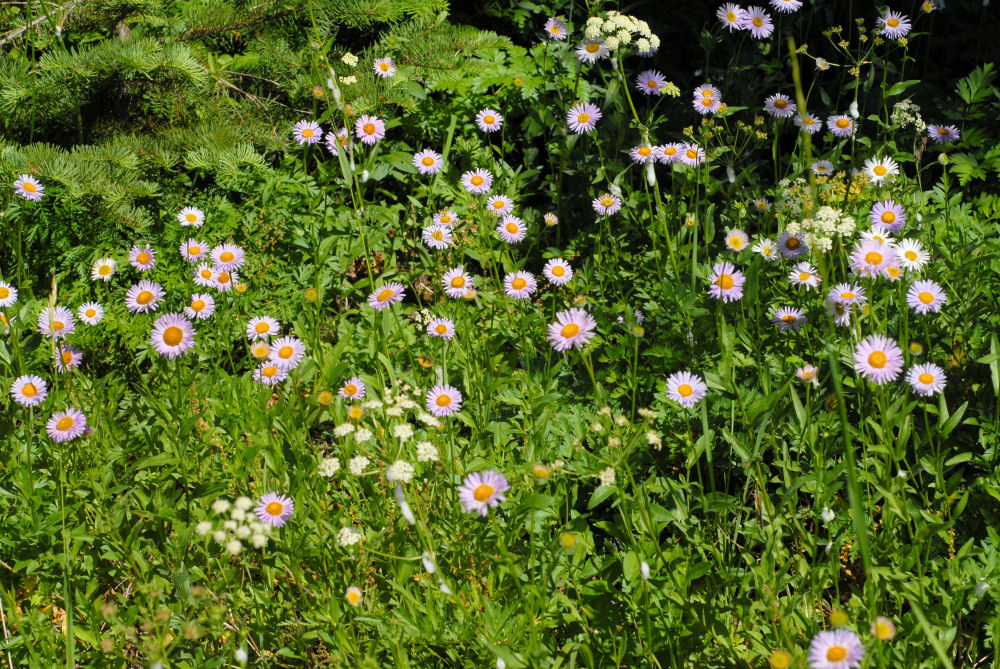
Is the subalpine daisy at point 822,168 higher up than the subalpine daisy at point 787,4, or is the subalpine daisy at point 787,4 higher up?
the subalpine daisy at point 787,4

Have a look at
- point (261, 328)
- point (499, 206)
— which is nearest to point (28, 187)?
point (261, 328)

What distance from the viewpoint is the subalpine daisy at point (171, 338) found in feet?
7.38

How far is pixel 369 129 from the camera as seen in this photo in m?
3.07

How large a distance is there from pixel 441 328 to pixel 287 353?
472 millimetres

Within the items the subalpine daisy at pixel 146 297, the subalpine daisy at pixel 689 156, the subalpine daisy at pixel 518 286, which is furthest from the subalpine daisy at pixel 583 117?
the subalpine daisy at pixel 146 297

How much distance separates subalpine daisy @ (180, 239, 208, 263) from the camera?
2888mm

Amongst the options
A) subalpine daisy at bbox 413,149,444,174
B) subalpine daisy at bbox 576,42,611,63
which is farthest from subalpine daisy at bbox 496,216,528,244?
subalpine daisy at bbox 576,42,611,63

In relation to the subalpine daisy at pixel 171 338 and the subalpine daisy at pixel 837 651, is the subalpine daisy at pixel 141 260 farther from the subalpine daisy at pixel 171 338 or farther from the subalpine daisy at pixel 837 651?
the subalpine daisy at pixel 837 651

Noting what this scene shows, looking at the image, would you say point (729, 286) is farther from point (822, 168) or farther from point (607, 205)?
point (822, 168)

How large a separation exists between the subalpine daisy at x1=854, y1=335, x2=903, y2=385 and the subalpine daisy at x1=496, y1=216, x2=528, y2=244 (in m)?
1.25

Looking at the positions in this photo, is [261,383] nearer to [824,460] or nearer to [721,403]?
[721,403]

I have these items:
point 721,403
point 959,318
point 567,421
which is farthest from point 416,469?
point 959,318

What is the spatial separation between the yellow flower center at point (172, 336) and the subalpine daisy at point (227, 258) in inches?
18.8

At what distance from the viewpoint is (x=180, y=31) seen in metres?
3.01
